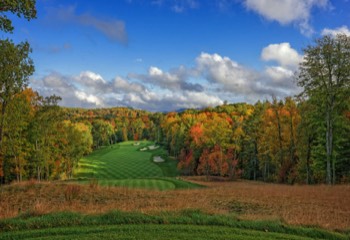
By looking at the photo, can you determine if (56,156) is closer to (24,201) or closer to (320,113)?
(24,201)

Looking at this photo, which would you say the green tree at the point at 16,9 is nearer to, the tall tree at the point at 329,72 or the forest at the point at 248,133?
the forest at the point at 248,133

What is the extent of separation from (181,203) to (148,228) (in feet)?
16.4

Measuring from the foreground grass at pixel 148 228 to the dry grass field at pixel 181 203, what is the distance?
2.51ft

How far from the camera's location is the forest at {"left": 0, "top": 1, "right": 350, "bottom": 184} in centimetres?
2547

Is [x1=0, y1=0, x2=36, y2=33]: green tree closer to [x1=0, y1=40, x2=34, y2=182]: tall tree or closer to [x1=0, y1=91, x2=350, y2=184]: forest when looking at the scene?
[x1=0, y1=40, x2=34, y2=182]: tall tree

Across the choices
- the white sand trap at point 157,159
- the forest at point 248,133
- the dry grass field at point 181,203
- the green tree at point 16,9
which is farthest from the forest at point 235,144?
the green tree at point 16,9

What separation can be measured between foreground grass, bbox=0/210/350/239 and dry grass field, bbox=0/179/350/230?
0.76m

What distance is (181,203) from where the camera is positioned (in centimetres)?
1319

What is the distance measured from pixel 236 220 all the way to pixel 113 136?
164499 mm

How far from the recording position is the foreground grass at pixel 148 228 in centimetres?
774

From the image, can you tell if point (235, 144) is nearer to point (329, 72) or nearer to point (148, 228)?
point (329, 72)

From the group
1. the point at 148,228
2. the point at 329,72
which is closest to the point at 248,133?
the point at 329,72

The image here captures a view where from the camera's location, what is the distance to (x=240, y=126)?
200 feet

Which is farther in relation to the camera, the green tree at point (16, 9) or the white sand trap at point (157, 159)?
the white sand trap at point (157, 159)
